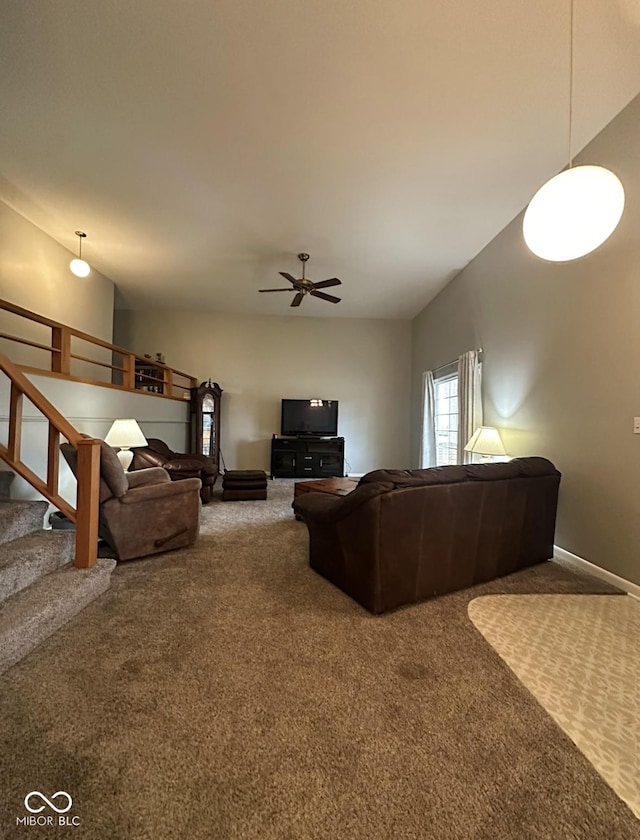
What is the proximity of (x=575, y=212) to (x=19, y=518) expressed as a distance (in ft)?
11.7

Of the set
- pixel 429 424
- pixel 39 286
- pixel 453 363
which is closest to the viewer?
pixel 39 286

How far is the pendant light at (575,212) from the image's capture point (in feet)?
5.24

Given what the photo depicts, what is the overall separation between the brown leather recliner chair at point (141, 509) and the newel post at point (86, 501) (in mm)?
127

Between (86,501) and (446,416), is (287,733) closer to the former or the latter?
(86,501)

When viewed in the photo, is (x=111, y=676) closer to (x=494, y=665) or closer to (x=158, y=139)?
(x=494, y=665)

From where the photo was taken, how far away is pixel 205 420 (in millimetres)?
6477

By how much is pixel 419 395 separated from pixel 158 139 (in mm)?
5379

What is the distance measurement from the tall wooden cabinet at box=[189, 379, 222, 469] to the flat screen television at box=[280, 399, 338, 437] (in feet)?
4.14

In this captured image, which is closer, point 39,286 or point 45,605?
point 45,605

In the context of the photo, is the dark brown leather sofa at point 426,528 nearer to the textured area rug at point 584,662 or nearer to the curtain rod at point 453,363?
the textured area rug at point 584,662

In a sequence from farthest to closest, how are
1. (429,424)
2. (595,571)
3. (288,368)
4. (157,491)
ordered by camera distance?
(288,368), (429,424), (157,491), (595,571)

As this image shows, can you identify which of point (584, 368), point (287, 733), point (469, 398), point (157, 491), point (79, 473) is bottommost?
point (287, 733)

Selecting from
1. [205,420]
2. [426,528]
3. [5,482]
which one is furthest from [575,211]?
[205,420]

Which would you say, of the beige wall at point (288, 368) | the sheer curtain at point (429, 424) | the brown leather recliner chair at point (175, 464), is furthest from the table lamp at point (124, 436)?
the sheer curtain at point (429, 424)
